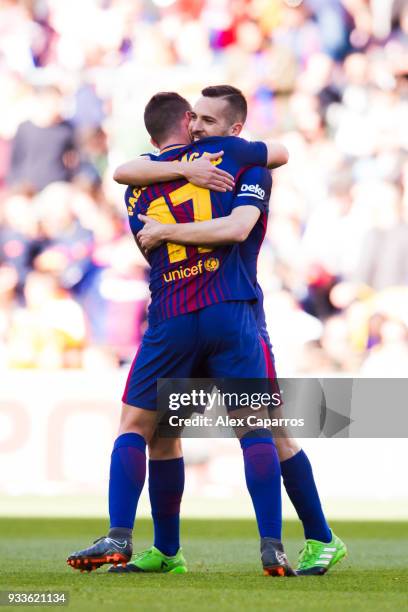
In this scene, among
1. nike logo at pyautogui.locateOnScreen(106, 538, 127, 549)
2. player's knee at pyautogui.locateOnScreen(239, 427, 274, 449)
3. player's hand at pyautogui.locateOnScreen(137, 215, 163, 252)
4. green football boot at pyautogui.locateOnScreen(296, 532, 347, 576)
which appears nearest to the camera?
nike logo at pyautogui.locateOnScreen(106, 538, 127, 549)

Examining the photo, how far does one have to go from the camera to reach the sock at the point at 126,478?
4.56m

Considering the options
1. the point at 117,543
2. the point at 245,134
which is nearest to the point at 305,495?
the point at 117,543

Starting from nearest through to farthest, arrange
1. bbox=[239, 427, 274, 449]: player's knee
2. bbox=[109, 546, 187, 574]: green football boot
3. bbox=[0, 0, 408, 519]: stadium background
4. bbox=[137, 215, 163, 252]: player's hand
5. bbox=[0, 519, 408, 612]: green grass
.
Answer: bbox=[0, 519, 408, 612]: green grass → bbox=[239, 427, 274, 449]: player's knee → bbox=[137, 215, 163, 252]: player's hand → bbox=[109, 546, 187, 574]: green football boot → bbox=[0, 0, 408, 519]: stadium background

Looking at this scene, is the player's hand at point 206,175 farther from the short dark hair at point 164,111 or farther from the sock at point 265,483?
the sock at point 265,483

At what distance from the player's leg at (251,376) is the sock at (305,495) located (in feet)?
1.02

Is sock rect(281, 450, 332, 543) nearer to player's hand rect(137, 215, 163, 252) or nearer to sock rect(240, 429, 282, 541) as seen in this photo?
sock rect(240, 429, 282, 541)

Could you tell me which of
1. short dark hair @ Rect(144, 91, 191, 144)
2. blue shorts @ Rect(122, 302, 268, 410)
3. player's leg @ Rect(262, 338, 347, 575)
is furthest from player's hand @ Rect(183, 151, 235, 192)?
player's leg @ Rect(262, 338, 347, 575)

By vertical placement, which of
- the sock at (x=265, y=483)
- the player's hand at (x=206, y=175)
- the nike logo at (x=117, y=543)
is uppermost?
the player's hand at (x=206, y=175)

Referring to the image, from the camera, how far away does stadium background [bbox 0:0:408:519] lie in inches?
381

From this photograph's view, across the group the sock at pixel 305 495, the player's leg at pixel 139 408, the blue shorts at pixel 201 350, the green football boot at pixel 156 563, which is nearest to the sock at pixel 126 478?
the player's leg at pixel 139 408

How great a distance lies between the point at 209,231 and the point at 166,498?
1.11m

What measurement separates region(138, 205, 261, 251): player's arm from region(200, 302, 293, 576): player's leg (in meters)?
0.25

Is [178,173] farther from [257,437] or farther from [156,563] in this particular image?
[156,563]

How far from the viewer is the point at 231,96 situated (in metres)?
4.79
